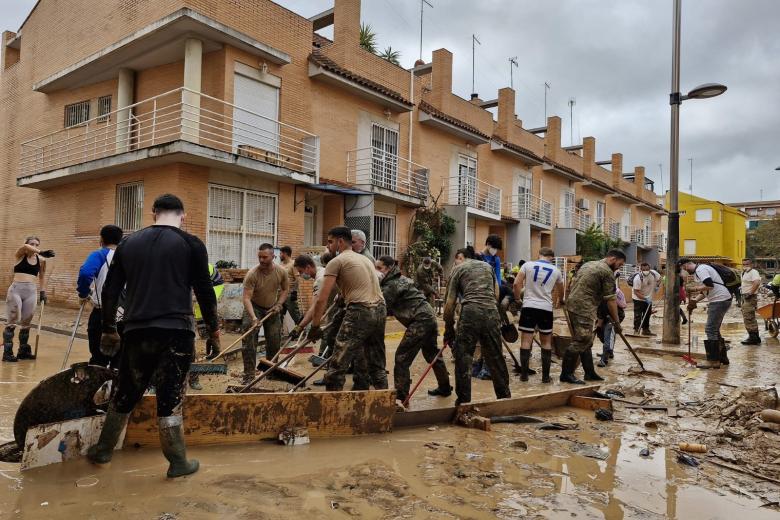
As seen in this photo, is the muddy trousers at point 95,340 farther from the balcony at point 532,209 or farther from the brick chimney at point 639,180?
the brick chimney at point 639,180

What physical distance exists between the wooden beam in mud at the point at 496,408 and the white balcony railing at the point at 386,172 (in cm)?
1077

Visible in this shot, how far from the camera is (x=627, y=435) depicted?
4777mm

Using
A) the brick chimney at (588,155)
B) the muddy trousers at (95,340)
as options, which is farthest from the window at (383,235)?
the brick chimney at (588,155)

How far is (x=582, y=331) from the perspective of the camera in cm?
675

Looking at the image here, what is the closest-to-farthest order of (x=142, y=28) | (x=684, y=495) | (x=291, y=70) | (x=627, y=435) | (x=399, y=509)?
(x=399, y=509), (x=684, y=495), (x=627, y=435), (x=142, y=28), (x=291, y=70)

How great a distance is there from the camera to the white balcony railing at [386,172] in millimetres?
16031

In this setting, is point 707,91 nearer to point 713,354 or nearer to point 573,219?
point 713,354

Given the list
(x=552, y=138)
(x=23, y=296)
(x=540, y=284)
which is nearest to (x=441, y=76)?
(x=552, y=138)

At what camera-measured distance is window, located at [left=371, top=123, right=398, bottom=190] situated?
16.3 metres

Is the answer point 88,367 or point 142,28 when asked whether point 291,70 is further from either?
point 88,367

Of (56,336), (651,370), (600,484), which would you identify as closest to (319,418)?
(600,484)

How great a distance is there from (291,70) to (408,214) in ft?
20.2

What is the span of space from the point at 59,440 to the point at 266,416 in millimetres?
1363

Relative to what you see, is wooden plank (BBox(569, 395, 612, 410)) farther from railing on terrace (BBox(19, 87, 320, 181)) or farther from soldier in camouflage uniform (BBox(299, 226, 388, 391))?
railing on terrace (BBox(19, 87, 320, 181))
